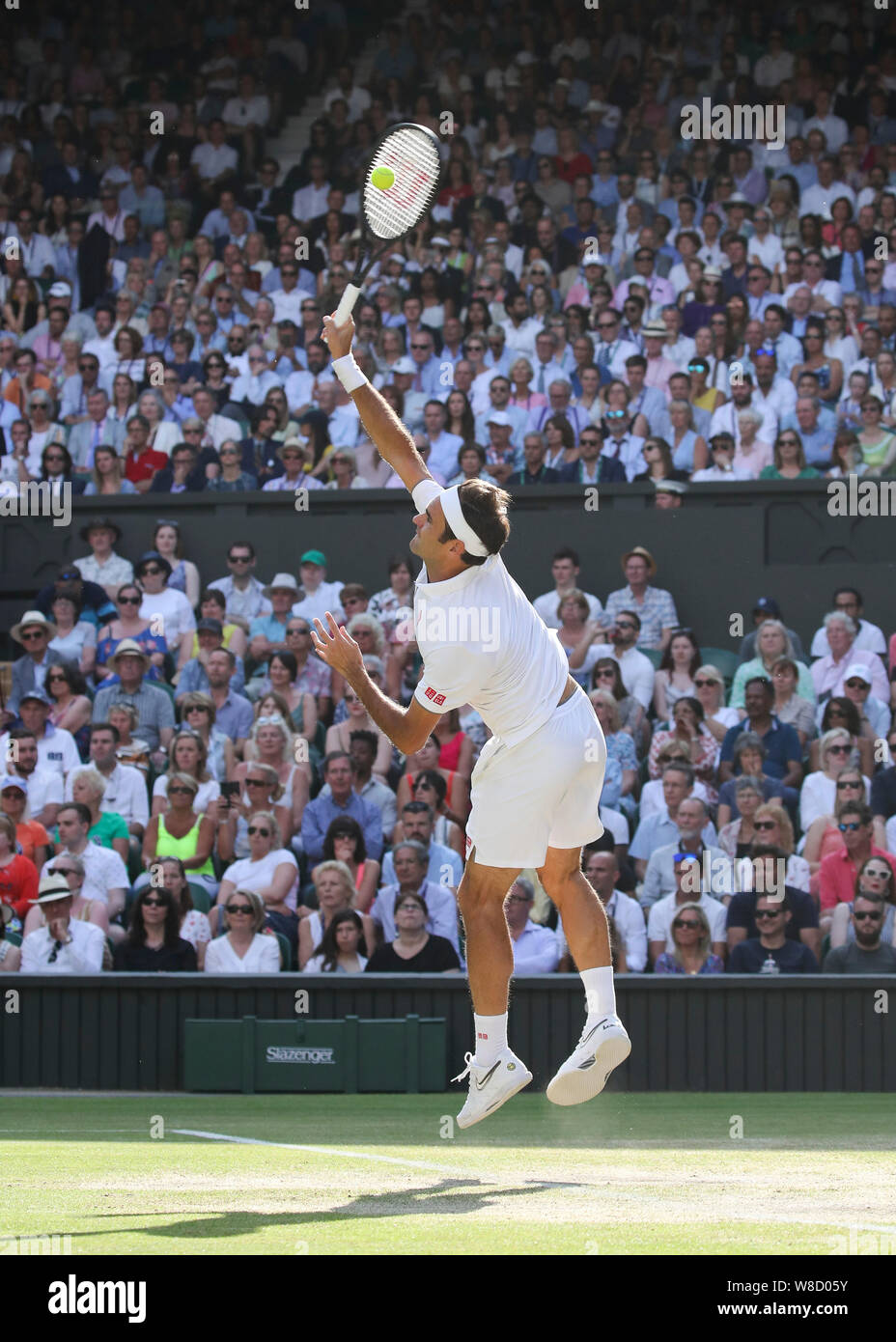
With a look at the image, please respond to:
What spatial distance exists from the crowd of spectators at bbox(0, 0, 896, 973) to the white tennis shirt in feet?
15.3

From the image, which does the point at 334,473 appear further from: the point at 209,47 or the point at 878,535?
the point at 209,47

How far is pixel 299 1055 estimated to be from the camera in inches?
422

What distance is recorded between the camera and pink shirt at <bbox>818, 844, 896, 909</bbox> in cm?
1148

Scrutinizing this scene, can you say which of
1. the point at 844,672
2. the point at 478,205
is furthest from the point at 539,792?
the point at 478,205

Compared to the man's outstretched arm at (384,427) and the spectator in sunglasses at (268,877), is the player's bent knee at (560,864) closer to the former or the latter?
the man's outstretched arm at (384,427)

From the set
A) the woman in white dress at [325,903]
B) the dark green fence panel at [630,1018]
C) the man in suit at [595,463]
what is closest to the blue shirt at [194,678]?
the woman in white dress at [325,903]

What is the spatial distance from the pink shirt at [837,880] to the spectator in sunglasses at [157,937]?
152 inches

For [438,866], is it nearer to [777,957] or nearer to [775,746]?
[777,957]

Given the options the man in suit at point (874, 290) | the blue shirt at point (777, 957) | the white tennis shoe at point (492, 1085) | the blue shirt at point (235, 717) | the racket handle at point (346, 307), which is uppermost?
the man in suit at point (874, 290)

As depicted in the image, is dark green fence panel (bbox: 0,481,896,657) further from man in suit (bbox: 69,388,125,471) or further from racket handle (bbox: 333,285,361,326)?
racket handle (bbox: 333,285,361,326)

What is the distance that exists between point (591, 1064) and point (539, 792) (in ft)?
3.11

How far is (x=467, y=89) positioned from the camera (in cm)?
2009

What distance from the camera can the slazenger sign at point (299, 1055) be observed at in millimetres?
10672

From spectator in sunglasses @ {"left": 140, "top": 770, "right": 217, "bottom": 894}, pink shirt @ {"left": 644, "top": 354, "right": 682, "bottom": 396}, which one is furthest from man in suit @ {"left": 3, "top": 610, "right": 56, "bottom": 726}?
pink shirt @ {"left": 644, "top": 354, "right": 682, "bottom": 396}
